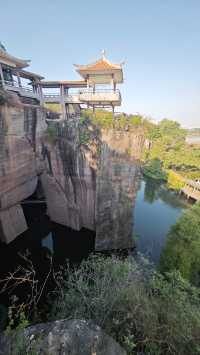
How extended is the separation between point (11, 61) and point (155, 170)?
65.2ft

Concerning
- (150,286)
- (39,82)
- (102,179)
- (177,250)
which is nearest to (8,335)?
(150,286)

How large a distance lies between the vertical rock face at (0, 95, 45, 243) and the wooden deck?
1654 centimetres

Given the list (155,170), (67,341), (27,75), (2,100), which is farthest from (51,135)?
(155,170)

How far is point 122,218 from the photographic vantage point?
9797 mm

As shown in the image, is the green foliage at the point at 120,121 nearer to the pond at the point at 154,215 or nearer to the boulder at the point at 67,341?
the pond at the point at 154,215

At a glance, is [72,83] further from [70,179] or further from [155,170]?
[155,170]

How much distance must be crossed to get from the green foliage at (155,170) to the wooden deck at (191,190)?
3024 mm

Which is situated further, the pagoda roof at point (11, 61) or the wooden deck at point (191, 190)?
the wooden deck at point (191, 190)

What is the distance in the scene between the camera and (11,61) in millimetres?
13516

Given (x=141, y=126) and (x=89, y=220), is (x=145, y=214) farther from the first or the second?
(x=141, y=126)

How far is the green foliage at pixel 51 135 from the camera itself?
35.5 ft

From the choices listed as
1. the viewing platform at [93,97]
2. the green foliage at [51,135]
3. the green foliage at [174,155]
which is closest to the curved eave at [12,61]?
the viewing platform at [93,97]

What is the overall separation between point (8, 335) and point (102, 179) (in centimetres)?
745

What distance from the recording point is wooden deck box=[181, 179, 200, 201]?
60.9ft
